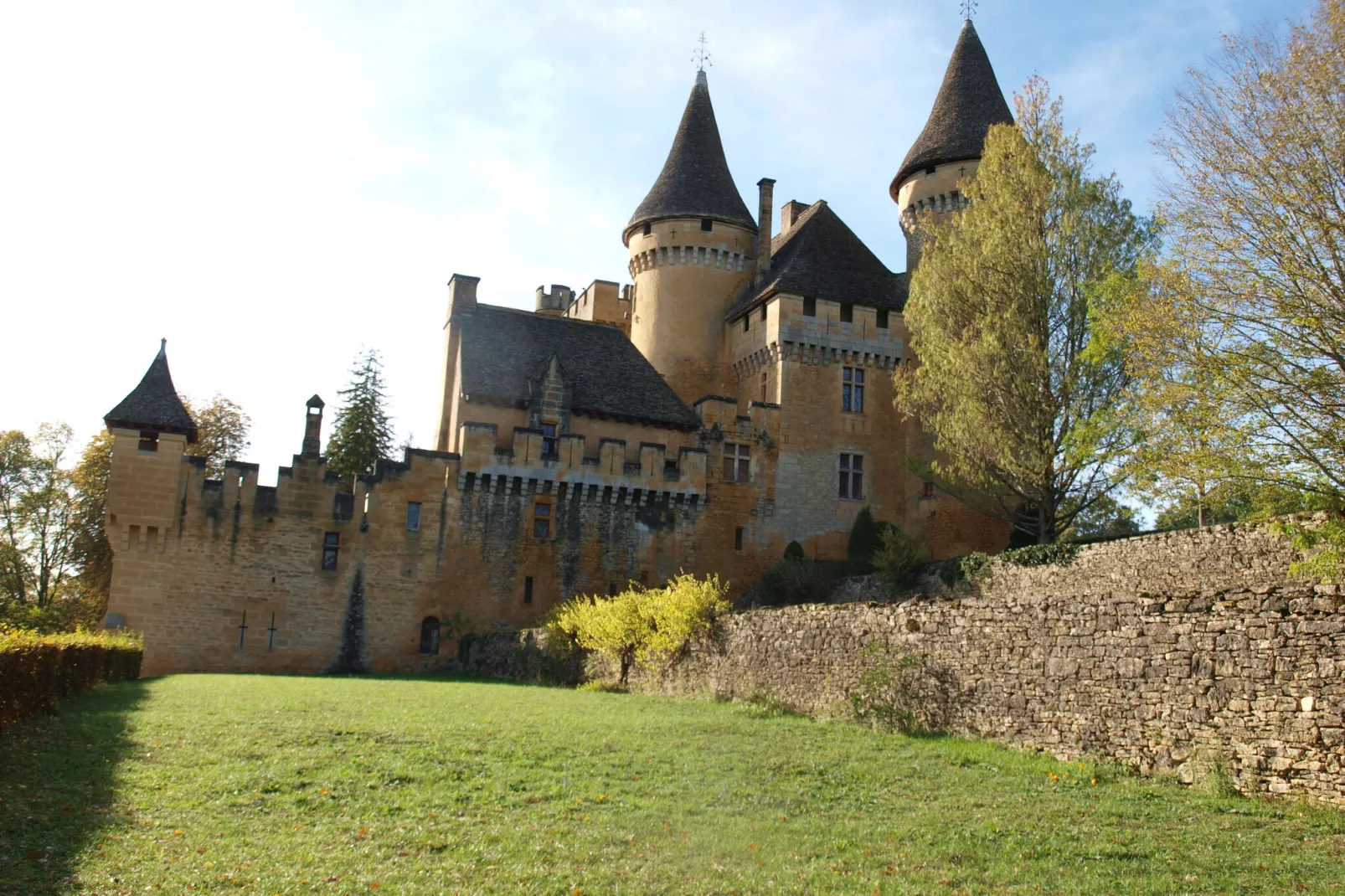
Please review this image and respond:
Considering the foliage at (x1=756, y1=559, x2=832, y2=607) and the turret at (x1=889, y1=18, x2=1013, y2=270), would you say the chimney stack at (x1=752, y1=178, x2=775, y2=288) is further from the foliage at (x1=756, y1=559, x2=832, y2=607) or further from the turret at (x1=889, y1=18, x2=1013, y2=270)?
the foliage at (x1=756, y1=559, x2=832, y2=607)

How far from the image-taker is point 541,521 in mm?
32469

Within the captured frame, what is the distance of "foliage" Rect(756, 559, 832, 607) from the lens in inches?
1235

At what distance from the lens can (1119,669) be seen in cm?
1123

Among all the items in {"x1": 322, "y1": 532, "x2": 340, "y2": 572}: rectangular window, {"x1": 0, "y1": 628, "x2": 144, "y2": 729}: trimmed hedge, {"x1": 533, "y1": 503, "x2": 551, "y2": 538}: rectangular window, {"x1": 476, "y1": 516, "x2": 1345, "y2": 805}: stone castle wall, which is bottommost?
{"x1": 0, "y1": 628, "x2": 144, "y2": 729}: trimmed hedge

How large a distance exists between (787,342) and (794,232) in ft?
20.7

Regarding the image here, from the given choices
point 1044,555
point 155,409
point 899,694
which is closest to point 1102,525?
point 1044,555

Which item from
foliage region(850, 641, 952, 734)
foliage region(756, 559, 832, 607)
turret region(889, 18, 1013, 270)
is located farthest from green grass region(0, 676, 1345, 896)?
turret region(889, 18, 1013, 270)

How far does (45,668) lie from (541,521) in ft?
60.6

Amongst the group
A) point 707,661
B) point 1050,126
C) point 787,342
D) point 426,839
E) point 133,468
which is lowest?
point 426,839

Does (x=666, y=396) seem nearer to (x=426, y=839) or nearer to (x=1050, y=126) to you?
(x=1050, y=126)

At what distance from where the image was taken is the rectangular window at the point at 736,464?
34656 millimetres

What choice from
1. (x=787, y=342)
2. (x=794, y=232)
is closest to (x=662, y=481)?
(x=787, y=342)

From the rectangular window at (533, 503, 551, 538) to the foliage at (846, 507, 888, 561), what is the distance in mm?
9503

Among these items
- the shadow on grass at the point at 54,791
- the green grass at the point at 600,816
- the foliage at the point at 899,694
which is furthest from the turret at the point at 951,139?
the shadow on grass at the point at 54,791
